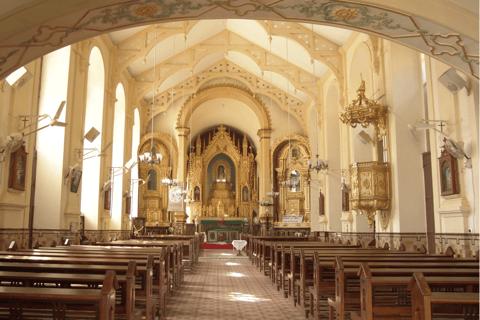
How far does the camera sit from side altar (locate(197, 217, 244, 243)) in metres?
24.5

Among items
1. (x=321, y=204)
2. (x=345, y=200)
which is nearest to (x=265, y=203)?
(x=321, y=204)

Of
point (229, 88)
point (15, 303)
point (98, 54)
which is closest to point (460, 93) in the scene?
point (15, 303)

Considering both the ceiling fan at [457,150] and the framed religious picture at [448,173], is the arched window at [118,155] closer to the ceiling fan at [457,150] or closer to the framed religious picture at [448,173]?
the framed religious picture at [448,173]

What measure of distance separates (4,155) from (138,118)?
1336cm

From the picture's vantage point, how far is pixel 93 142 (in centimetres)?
1453

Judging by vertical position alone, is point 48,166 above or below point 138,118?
below

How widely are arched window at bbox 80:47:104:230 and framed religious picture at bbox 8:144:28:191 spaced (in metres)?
4.81

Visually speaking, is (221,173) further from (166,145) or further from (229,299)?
(229,299)

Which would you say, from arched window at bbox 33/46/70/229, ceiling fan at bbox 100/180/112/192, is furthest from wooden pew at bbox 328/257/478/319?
ceiling fan at bbox 100/180/112/192

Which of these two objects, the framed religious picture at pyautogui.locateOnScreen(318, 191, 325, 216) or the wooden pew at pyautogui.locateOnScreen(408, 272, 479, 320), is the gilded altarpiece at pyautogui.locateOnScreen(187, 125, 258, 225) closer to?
the framed religious picture at pyautogui.locateOnScreen(318, 191, 325, 216)

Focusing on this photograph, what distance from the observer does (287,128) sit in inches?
888

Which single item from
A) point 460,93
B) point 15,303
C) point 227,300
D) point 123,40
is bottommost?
point 227,300

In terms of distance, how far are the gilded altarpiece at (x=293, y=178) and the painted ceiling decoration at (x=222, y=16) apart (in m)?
15.3

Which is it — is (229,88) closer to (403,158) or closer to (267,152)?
(267,152)
